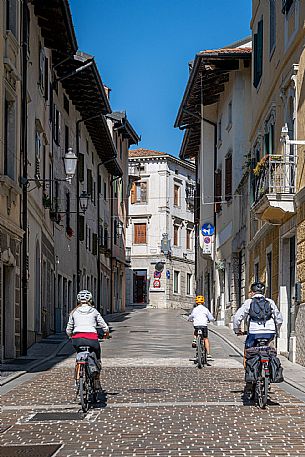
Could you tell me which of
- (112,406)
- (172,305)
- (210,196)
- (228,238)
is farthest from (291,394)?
(172,305)

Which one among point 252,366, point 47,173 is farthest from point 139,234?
point 252,366

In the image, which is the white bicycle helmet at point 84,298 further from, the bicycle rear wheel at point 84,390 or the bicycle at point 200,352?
the bicycle at point 200,352

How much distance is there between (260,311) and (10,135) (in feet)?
31.4

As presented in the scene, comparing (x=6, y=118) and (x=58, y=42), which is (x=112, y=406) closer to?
(x=6, y=118)

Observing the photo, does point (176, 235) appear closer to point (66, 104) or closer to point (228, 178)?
point (66, 104)

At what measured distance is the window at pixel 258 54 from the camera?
26688 mm

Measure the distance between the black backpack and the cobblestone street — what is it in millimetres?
1199

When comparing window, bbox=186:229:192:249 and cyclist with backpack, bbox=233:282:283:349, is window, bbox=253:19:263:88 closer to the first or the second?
cyclist with backpack, bbox=233:282:283:349

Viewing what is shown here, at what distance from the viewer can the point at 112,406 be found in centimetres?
1293

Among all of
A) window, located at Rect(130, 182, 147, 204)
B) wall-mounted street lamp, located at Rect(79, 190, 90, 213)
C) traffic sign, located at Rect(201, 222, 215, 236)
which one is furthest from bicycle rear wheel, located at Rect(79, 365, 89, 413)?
window, located at Rect(130, 182, 147, 204)

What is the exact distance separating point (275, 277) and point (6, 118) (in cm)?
767

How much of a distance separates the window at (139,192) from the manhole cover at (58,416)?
67956 mm

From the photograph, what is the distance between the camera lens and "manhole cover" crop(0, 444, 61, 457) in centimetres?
915

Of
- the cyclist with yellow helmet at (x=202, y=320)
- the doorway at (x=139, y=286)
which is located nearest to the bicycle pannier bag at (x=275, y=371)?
the cyclist with yellow helmet at (x=202, y=320)
